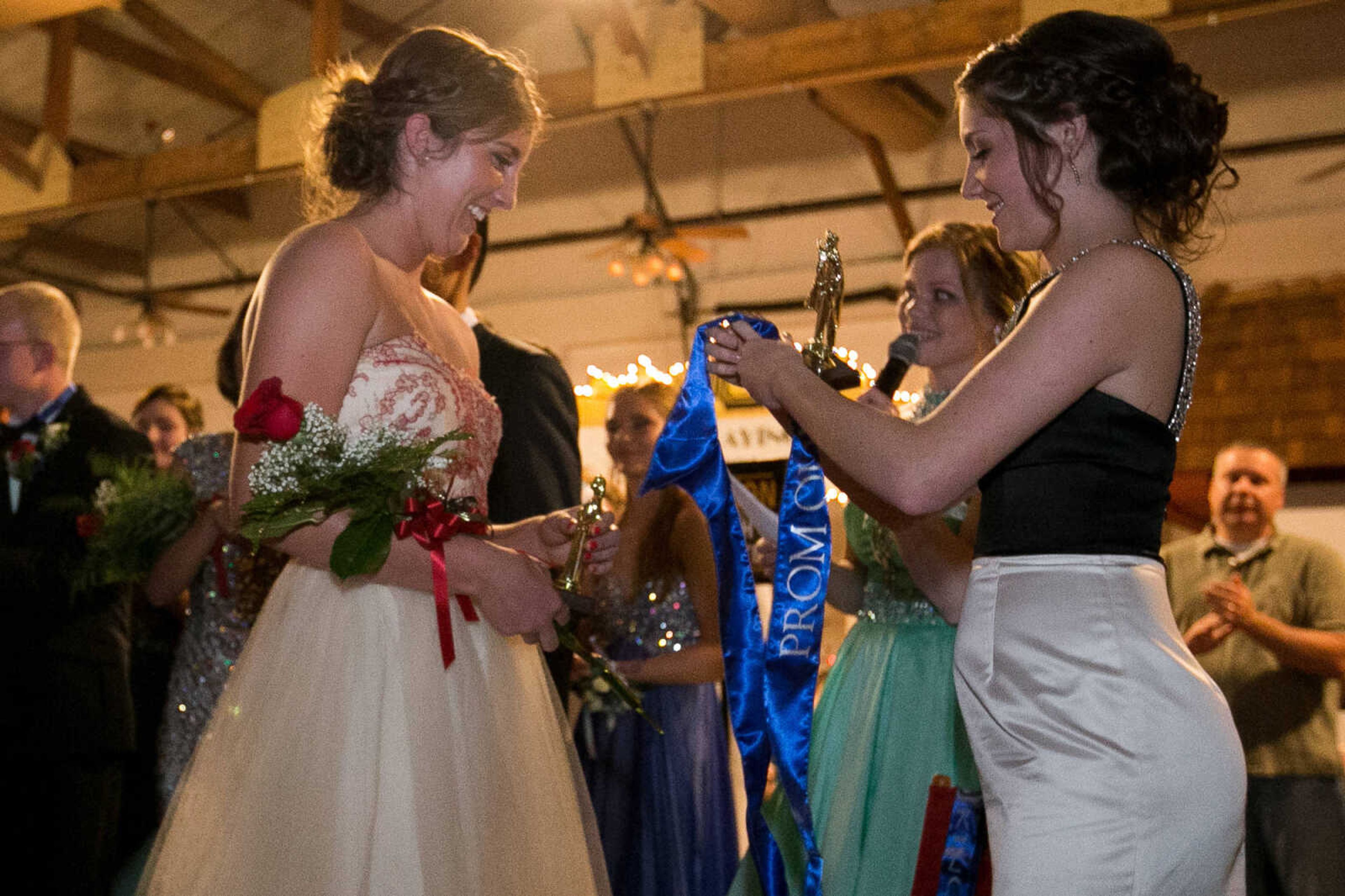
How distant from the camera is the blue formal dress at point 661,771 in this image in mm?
3359

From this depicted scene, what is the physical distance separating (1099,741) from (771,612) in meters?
0.78

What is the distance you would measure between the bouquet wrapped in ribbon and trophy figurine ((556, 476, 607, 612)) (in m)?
0.16

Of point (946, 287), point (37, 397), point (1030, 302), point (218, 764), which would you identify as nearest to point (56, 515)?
point (37, 397)

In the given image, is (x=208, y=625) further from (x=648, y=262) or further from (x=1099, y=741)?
(x=648, y=262)

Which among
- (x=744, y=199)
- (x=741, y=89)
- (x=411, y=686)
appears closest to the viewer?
(x=411, y=686)

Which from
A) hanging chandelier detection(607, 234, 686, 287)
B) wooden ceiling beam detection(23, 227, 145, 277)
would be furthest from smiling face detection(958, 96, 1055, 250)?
wooden ceiling beam detection(23, 227, 145, 277)

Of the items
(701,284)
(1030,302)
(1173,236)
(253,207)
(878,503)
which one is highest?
(253,207)

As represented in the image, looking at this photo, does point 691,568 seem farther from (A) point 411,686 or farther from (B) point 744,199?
(B) point 744,199

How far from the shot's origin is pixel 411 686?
5.89 feet

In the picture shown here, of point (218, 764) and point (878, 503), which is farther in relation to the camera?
point (878, 503)

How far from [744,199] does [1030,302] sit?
10109 millimetres

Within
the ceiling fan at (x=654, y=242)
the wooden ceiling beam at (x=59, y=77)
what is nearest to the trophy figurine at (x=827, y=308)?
the ceiling fan at (x=654, y=242)

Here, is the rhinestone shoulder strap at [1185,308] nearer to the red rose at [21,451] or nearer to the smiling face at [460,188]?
the smiling face at [460,188]

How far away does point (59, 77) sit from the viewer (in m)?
10.1
